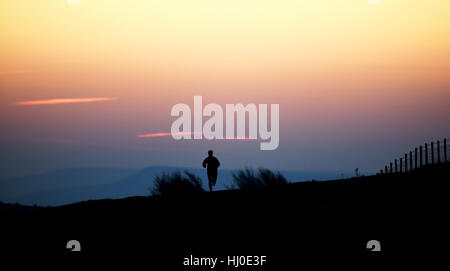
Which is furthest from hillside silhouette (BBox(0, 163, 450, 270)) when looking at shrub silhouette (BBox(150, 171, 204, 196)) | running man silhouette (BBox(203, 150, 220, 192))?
shrub silhouette (BBox(150, 171, 204, 196))

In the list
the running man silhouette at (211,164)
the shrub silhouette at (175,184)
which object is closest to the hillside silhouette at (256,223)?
the running man silhouette at (211,164)

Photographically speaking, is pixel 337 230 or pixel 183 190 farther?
pixel 183 190

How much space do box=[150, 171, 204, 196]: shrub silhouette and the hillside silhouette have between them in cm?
458

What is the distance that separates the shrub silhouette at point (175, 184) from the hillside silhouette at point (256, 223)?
4584mm

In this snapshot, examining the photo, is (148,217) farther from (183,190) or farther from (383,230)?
(183,190)

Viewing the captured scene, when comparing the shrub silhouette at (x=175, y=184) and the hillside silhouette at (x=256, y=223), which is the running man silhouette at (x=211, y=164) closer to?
the hillside silhouette at (x=256, y=223)

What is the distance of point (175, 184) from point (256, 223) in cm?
1135

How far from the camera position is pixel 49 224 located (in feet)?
70.6

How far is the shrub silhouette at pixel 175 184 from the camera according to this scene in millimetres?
30062

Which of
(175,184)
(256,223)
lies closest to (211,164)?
(256,223)

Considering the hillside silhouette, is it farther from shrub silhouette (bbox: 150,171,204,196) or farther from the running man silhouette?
shrub silhouette (bbox: 150,171,204,196)
